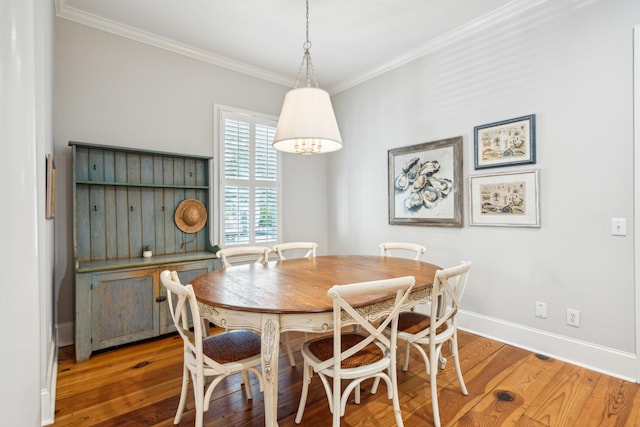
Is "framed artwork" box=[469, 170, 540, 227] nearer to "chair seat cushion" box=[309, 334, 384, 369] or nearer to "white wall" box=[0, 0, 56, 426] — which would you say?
"chair seat cushion" box=[309, 334, 384, 369]

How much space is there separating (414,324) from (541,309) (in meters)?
1.34

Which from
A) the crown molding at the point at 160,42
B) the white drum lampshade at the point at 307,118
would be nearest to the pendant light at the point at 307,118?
the white drum lampshade at the point at 307,118

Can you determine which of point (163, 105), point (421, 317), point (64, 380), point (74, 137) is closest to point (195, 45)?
point (163, 105)

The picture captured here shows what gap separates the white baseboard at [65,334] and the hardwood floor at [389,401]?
0.28 metres

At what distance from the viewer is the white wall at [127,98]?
276 cm

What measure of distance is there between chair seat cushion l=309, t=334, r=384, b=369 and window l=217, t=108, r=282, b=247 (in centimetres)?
224

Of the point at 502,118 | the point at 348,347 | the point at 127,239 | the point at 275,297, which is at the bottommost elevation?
the point at 348,347

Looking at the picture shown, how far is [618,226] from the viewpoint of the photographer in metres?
2.20

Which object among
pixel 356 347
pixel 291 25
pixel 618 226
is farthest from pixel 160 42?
pixel 618 226

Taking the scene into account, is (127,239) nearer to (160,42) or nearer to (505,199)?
(160,42)

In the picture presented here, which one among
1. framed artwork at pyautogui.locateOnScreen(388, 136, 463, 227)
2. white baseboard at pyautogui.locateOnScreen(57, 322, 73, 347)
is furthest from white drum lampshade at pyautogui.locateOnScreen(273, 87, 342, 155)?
white baseboard at pyautogui.locateOnScreen(57, 322, 73, 347)

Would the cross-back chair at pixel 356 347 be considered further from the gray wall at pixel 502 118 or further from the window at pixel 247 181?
the window at pixel 247 181

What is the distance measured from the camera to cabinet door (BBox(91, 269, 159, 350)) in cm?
254

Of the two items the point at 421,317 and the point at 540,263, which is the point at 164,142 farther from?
the point at 540,263
